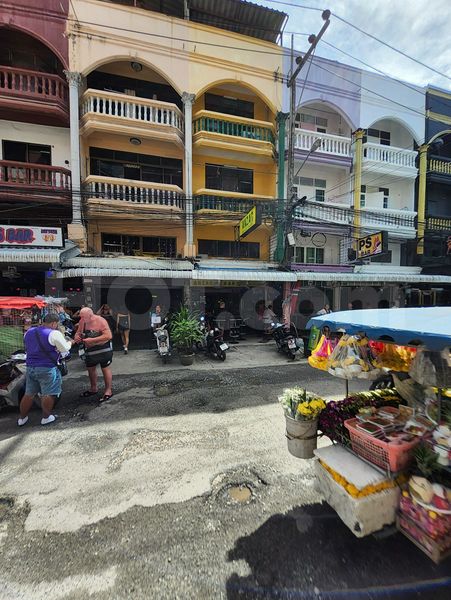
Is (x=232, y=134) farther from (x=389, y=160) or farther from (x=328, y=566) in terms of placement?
Answer: (x=328, y=566)

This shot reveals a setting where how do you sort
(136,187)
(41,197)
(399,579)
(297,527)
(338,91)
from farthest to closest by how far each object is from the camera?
(338,91) < (136,187) < (41,197) < (297,527) < (399,579)

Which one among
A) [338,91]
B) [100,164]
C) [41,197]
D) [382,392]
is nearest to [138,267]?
[41,197]

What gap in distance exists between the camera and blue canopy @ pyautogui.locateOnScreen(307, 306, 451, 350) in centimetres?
209

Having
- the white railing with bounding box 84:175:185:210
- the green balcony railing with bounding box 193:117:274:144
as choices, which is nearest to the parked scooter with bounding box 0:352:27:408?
the white railing with bounding box 84:175:185:210

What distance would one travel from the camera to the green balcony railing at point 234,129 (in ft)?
38.9

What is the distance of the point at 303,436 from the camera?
9.36ft

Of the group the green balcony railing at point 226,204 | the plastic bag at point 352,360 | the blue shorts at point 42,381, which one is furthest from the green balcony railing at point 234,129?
the plastic bag at point 352,360

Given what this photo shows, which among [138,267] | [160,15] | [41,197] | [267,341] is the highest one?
[160,15]

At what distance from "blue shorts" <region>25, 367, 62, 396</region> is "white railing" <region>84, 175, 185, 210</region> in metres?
7.99

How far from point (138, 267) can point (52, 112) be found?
21.6 ft

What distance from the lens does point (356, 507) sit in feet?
6.91

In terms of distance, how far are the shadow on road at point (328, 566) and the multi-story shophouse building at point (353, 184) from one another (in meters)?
10.6

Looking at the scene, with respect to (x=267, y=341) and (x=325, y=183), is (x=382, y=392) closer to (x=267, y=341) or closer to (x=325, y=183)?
(x=267, y=341)

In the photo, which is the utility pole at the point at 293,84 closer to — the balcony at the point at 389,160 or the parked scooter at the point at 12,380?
the balcony at the point at 389,160
